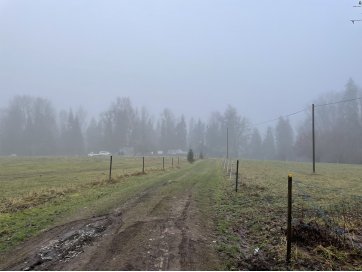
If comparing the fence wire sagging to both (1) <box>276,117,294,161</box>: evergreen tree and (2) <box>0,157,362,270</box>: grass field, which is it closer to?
(2) <box>0,157,362,270</box>: grass field

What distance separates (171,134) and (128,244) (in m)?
142

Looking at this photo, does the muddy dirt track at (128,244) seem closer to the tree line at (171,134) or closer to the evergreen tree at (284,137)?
the tree line at (171,134)

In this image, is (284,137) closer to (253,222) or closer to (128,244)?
(253,222)

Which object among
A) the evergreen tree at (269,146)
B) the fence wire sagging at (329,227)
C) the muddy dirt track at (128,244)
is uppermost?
the evergreen tree at (269,146)

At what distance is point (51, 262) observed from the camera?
739 centimetres

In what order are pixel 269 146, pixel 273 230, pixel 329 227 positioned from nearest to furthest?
pixel 329 227 → pixel 273 230 → pixel 269 146

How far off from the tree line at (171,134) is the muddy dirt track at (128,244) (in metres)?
90.0

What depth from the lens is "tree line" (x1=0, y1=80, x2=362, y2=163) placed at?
332ft

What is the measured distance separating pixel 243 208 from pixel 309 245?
5.38 metres

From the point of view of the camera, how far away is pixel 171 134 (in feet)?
494

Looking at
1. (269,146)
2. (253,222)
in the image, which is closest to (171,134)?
(269,146)

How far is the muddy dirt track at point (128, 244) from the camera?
721cm

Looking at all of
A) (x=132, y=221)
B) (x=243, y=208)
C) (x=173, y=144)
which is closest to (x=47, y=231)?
(x=132, y=221)

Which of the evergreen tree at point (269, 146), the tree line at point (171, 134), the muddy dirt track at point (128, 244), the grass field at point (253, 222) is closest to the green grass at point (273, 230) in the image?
the grass field at point (253, 222)
